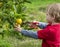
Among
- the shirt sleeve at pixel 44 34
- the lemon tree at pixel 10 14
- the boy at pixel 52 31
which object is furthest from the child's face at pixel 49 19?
the lemon tree at pixel 10 14

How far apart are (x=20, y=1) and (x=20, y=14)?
250 mm

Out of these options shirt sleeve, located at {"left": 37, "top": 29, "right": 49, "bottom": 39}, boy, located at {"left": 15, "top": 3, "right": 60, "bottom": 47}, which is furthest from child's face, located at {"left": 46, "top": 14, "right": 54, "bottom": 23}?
shirt sleeve, located at {"left": 37, "top": 29, "right": 49, "bottom": 39}

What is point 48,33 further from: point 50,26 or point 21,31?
point 21,31

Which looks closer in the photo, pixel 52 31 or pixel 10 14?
pixel 10 14

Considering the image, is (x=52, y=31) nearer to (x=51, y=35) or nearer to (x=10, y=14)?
(x=51, y=35)

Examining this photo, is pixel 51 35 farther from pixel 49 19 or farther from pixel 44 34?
pixel 49 19

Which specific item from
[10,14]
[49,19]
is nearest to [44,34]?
[49,19]

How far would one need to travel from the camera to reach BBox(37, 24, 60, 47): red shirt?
10.7ft

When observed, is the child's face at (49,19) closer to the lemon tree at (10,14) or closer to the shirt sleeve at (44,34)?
the shirt sleeve at (44,34)

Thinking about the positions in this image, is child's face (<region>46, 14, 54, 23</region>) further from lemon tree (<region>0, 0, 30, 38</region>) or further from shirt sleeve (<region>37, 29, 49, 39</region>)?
lemon tree (<region>0, 0, 30, 38</region>)

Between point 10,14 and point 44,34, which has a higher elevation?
point 10,14

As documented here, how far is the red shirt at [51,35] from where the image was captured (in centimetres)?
325

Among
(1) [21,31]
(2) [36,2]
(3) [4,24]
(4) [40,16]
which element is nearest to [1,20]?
(3) [4,24]

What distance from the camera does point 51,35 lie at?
3256mm
